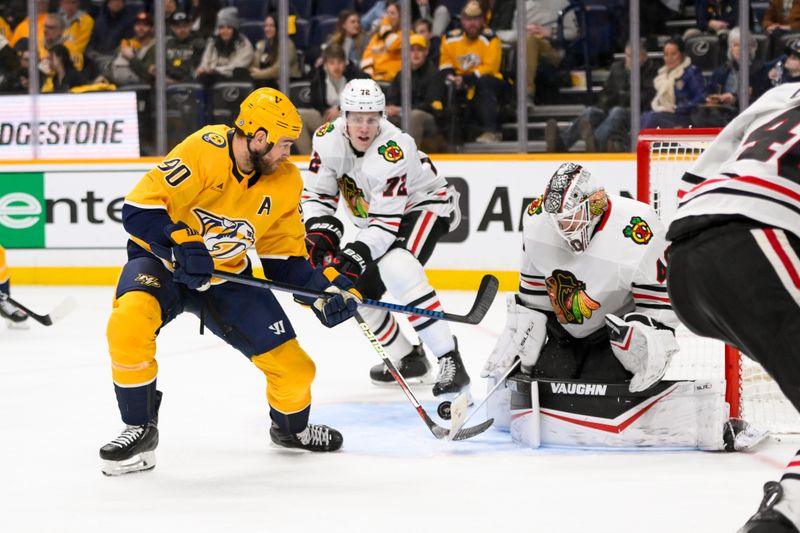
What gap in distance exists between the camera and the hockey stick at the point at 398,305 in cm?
323

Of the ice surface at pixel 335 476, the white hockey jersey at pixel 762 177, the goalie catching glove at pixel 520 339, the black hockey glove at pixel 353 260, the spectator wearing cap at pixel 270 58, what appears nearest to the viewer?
the white hockey jersey at pixel 762 177

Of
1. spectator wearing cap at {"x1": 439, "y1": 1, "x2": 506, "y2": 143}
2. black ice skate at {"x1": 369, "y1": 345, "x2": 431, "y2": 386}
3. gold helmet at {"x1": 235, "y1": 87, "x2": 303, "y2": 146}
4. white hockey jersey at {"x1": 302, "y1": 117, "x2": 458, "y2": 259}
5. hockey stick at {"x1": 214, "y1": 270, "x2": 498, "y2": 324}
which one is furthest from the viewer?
spectator wearing cap at {"x1": 439, "y1": 1, "x2": 506, "y2": 143}

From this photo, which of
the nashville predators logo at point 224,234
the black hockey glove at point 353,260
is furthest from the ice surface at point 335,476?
the nashville predators logo at point 224,234

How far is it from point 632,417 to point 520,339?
41 cm

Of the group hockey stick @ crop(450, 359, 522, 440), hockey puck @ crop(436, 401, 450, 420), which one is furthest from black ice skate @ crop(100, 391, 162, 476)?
hockey puck @ crop(436, 401, 450, 420)

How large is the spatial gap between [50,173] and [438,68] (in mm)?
2615

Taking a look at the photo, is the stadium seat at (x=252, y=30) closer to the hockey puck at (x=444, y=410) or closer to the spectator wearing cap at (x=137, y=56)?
the spectator wearing cap at (x=137, y=56)

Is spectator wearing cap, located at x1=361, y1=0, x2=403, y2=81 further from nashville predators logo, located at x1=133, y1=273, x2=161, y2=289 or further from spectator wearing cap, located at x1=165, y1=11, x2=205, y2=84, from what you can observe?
nashville predators logo, located at x1=133, y1=273, x2=161, y2=289

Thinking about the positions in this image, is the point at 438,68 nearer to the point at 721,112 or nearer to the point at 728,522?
the point at 721,112

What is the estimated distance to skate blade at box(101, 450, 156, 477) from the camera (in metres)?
3.09

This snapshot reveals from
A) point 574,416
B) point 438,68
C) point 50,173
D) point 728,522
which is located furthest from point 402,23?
point 728,522

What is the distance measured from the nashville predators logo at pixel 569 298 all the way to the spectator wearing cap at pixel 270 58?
15.3 ft

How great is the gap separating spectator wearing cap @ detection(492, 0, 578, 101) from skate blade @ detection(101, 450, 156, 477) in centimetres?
474

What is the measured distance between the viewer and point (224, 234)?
329cm
